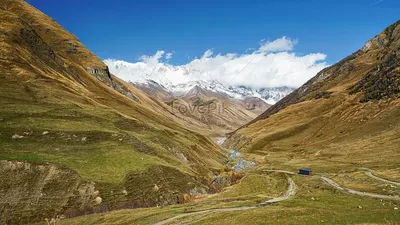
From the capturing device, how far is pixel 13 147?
311 ft

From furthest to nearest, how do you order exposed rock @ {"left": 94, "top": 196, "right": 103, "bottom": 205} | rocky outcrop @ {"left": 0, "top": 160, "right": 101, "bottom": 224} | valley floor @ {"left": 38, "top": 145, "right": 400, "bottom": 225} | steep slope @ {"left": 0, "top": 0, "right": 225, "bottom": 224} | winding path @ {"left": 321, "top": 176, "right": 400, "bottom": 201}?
exposed rock @ {"left": 94, "top": 196, "right": 103, "bottom": 205} → steep slope @ {"left": 0, "top": 0, "right": 225, "bottom": 224} → rocky outcrop @ {"left": 0, "top": 160, "right": 101, "bottom": 224} → winding path @ {"left": 321, "top": 176, "right": 400, "bottom": 201} → valley floor @ {"left": 38, "top": 145, "right": 400, "bottom": 225}

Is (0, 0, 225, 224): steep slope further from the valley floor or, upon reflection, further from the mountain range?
the valley floor

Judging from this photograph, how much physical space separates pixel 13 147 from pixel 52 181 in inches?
809

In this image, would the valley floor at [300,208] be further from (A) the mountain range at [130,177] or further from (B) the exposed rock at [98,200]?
(B) the exposed rock at [98,200]

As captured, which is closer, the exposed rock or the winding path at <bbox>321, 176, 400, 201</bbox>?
the winding path at <bbox>321, 176, 400, 201</bbox>

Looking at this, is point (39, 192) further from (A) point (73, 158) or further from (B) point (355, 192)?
(B) point (355, 192)

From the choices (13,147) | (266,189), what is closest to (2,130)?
(13,147)

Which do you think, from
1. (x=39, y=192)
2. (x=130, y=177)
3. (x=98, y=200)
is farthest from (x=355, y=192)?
(x=39, y=192)

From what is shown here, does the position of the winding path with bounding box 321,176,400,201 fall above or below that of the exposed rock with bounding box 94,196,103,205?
above

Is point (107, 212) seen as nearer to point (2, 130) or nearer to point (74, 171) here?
point (74, 171)

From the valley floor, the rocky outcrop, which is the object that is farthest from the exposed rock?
the valley floor

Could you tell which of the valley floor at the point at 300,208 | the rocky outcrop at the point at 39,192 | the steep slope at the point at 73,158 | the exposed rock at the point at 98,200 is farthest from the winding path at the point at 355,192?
the rocky outcrop at the point at 39,192

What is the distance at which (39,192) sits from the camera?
81938mm

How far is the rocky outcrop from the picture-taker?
7512cm
